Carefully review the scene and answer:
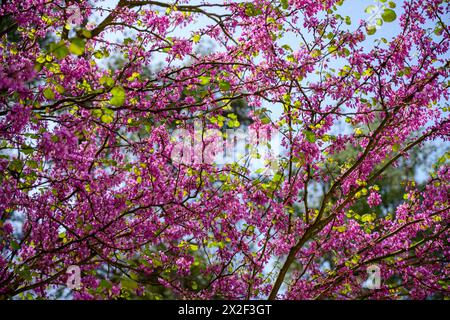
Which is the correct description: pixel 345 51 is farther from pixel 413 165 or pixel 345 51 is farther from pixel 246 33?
pixel 413 165

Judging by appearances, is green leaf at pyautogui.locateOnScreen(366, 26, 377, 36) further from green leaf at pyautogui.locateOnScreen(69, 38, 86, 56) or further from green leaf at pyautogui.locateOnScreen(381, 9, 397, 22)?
green leaf at pyautogui.locateOnScreen(69, 38, 86, 56)

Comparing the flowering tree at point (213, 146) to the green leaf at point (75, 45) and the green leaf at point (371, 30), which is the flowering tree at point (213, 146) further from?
the green leaf at point (75, 45)

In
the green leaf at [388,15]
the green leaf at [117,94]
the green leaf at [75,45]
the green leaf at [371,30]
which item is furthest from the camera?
the green leaf at [371,30]

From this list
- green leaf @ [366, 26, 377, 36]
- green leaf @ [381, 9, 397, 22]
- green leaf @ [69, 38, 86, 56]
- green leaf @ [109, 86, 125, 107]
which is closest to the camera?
green leaf @ [69, 38, 86, 56]

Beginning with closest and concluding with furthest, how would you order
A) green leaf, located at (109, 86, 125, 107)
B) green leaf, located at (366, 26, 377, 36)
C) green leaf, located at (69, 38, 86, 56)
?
1. green leaf, located at (69, 38, 86, 56)
2. green leaf, located at (109, 86, 125, 107)
3. green leaf, located at (366, 26, 377, 36)

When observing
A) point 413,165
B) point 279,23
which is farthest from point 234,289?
point 413,165

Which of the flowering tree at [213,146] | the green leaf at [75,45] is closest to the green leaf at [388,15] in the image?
the flowering tree at [213,146]

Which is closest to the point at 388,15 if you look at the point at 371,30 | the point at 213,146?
the point at 371,30

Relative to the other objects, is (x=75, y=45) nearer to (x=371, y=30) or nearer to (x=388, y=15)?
(x=388, y=15)

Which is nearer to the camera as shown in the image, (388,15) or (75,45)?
(75,45)

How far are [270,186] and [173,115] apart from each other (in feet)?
7.10

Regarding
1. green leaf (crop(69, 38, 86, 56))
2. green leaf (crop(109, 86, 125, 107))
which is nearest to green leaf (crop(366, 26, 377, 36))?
green leaf (crop(109, 86, 125, 107))

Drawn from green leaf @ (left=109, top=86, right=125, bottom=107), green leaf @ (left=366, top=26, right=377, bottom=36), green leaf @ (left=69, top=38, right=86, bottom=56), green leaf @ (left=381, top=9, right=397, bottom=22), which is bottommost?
green leaf @ (left=69, top=38, right=86, bottom=56)
